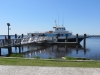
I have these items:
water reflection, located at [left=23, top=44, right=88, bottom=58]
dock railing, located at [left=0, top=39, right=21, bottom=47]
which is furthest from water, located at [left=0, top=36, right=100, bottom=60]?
dock railing, located at [left=0, top=39, right=21, bottom=47]

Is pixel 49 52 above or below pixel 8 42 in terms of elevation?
below

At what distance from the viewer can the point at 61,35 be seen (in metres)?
59.7

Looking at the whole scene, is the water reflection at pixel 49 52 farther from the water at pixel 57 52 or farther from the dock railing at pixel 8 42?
the dock railing at pixel 8 42

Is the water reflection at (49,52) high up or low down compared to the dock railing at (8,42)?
down

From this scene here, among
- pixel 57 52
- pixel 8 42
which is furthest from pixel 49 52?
pixel 8 42

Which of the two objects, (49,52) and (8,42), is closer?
(8,42)

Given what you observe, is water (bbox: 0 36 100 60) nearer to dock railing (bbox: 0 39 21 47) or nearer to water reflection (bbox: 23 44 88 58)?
water reflection (bbox: 23 44 88 58)

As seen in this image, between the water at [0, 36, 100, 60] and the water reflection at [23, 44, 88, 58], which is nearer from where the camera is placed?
the water at [0, 36, 100, 60]

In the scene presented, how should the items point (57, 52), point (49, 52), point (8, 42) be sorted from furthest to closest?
point (57, 52) < point (49, 52) < point (8, 42)

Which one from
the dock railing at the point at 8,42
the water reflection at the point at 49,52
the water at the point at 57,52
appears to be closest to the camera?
the dock railing at the point at 8,42

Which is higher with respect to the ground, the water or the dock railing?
the dock railing

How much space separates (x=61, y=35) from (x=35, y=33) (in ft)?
32.8

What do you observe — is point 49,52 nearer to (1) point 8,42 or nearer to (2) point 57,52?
(2) point 57,52

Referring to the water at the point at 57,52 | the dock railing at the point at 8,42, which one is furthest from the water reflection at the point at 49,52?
the dock railing at the point at 8,42
